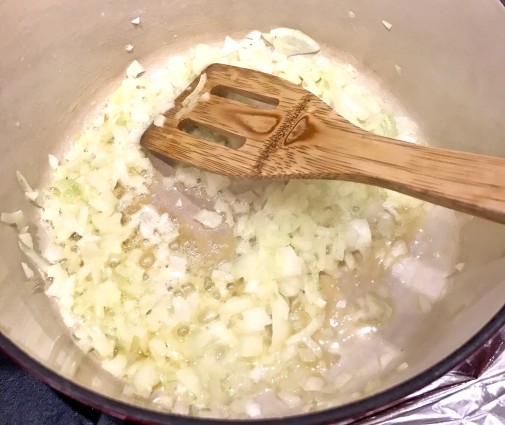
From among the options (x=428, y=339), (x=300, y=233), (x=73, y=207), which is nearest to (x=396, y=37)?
(x=300, y=233)

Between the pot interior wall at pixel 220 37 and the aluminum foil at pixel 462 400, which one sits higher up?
the pot interior wall at pixel 220 37

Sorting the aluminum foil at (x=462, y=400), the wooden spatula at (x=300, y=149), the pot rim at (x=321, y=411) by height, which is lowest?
the aluminum foil at (x=462, y=400)

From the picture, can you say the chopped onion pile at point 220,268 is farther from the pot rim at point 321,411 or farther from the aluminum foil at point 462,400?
the pot rim at point 321,411

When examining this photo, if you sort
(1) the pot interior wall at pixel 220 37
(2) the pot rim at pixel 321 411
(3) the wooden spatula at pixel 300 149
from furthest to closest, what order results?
(1) the pot interior wall at pixel 220 37 < (3) the wooden spatula at pixel 300 149 < (2) the pot rim at pixel 321 411

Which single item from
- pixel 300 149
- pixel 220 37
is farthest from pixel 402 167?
pixel 220 37

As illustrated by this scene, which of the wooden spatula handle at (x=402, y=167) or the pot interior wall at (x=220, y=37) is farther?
the pot interior wall at (x=220, y=37)

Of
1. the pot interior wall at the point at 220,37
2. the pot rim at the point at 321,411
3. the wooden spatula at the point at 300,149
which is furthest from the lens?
the pot interior wall at the point at 220,37

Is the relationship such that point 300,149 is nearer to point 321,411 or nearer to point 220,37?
point 321,411

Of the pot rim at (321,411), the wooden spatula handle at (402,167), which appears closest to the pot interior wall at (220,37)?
the pot rim at (321,411)
